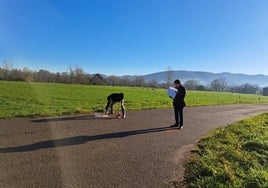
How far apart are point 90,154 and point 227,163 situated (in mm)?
3328

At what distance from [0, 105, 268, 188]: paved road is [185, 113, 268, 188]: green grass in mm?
359

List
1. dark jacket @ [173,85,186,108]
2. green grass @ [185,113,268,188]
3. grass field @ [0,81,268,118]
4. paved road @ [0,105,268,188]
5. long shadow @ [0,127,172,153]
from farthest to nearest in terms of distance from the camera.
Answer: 1. grass field @ [0,81,268,118]
2. dark jacket @ [173,85,186,108]
3. long shadow @ [0,127,172,153]
4. green grass @ [185,113,268,188]
5. paved road @ [0,105,268,188]

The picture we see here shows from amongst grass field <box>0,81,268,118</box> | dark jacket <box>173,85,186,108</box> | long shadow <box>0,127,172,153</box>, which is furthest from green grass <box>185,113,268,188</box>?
grass field <box>0,81,268,118</box>

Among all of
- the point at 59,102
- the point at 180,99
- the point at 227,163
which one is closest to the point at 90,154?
the point at 227,163

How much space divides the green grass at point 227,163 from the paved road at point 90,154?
359 millimetres

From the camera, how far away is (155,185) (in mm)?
5117

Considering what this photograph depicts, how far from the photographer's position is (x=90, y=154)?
680 centimetres

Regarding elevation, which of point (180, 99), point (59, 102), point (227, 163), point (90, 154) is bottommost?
point (227, 163)

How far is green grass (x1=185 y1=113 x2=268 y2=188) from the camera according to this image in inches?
219

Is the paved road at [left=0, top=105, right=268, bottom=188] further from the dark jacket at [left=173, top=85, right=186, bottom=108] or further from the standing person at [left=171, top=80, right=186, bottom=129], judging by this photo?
the dark jacket at [left=173, top=85, right=186, bottom=108]

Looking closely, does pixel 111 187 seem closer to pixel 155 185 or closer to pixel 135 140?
pixel 155 185

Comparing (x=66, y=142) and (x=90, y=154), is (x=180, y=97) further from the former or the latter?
(x=90, y=154)

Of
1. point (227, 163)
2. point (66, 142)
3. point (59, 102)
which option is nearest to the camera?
point (227, 163)

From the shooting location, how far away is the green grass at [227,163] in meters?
5.57
